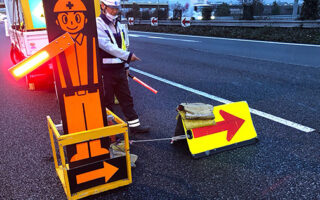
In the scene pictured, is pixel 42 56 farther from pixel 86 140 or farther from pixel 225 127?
pixel 225 127

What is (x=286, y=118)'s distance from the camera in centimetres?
410

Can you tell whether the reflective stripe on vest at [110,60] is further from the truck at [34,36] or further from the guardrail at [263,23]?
the guardrail at [263,23]

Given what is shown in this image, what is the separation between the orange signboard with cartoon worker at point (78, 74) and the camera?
6.93 feet

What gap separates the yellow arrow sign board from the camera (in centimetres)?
311

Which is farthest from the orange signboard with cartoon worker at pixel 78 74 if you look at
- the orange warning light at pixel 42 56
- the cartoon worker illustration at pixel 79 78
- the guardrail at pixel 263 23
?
the guardrail at pixel 263 23

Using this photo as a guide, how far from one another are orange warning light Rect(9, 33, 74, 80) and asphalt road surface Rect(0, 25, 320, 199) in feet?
4.00

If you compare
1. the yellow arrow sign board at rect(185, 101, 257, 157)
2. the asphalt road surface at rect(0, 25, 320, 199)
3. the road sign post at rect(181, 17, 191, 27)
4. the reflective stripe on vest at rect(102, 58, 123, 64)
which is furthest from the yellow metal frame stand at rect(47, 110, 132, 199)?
the road sign post at rect(181, 17, 191, 27)

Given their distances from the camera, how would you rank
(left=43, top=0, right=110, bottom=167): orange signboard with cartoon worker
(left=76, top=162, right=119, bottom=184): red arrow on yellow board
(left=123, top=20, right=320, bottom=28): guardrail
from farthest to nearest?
(left=123, top=20, right=320, bottom=28): guardrail < (left=76, top=162, right=119, bottom=184): red arrow on yellow board < (left=43, top=0, right=110, bottom=167): orange signboard with cartoon worker

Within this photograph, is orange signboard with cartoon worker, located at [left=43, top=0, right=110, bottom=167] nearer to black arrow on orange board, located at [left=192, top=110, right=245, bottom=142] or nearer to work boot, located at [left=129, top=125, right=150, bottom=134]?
black arrow on orange board, located at [left=192, top=110, right=245, bottom=142]

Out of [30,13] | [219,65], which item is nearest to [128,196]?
[30,13]

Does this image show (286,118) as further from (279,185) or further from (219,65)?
(219,65)

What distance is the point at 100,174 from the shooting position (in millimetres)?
2512

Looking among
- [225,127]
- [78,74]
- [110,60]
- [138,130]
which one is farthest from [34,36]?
[225,127]

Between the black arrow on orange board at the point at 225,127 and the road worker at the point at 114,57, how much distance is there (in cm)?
94
